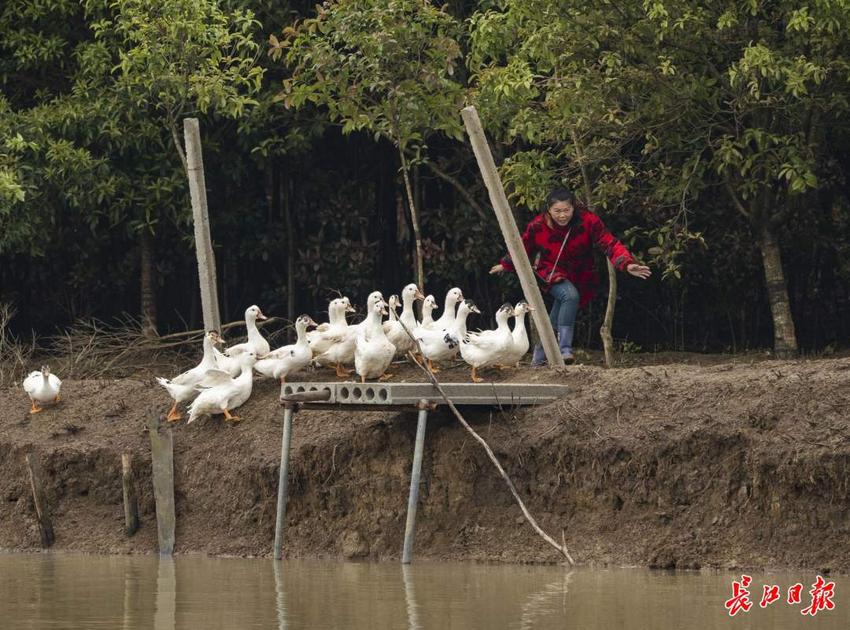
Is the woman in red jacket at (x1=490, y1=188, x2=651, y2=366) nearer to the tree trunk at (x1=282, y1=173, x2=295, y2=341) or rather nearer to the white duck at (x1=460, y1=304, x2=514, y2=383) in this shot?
the white duck at (x1=460, y1=304, x2=514, y2=383)

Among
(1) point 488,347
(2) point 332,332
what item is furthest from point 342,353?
(1) point 488,347

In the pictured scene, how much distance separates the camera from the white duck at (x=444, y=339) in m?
15.6

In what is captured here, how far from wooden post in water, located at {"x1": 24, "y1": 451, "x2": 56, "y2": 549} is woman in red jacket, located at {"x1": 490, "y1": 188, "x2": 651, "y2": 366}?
171 inches

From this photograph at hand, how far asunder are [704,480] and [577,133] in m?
5.01

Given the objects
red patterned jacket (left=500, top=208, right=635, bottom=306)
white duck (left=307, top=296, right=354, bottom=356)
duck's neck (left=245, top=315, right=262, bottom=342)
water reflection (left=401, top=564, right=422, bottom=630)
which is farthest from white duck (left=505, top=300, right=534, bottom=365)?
duck's neck (left=245, top=315, right=262, bottom=342)

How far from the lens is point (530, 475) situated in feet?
47.2

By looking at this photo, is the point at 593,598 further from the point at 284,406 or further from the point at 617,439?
the point at 284,406

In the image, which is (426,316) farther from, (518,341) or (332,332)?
(518,341)

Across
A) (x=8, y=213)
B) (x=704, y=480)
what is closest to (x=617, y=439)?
(x=704, y=480)

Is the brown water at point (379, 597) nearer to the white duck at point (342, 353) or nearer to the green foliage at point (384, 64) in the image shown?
the white duck at point (342, 353)

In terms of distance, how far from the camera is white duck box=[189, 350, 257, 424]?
16030 millimetres

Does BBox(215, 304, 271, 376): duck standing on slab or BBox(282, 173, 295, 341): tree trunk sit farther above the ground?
BBox(282, 173, 295, 341): tree trunk

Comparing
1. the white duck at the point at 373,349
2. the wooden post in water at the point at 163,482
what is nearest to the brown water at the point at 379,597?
the wooden post in water at the point at 163,482

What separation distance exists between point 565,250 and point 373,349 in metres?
2.18
